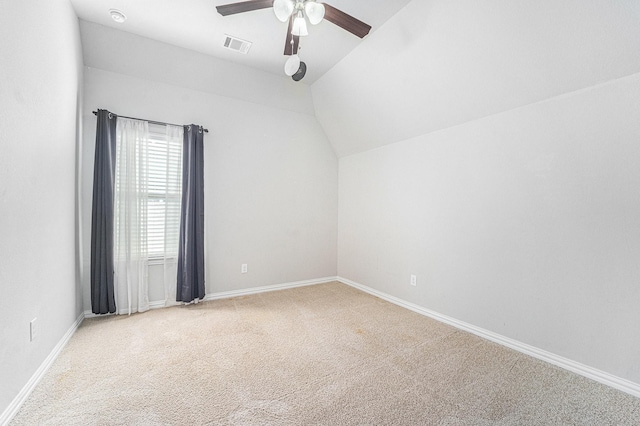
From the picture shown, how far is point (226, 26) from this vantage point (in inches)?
103

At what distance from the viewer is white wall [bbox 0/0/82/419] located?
1454mm

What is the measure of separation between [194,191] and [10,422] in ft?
7.49

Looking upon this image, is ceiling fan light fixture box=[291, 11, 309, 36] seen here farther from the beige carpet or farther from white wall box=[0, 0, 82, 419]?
the beige carpet

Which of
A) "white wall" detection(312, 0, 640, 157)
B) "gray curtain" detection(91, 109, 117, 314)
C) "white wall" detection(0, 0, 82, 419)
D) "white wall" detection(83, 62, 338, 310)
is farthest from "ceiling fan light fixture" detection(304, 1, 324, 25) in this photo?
"gray curtain" detection(91, 109, 117, 314)

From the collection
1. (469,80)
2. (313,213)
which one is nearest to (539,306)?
(469,80)

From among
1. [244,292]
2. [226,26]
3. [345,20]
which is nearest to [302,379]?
[244,292]

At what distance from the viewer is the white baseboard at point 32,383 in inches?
57.3

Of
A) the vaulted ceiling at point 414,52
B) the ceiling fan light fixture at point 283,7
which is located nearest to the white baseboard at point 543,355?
the vaulted ceiling at point 414,52

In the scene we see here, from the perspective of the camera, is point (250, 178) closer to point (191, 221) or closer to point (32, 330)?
point (191, 221)

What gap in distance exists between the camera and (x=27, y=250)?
1680mm

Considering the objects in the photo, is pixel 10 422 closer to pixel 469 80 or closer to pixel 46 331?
pixel 46 331

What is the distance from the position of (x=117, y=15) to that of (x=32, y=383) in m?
2.92

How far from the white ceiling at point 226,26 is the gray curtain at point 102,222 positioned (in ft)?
3.09

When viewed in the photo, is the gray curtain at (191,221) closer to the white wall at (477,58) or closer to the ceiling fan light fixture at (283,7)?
the white wall at (477,58)
